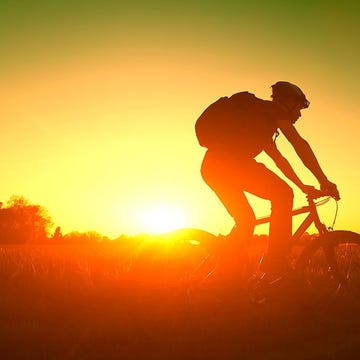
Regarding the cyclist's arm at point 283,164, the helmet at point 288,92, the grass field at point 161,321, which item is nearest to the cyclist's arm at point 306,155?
the cyclist's arm at point 283,164

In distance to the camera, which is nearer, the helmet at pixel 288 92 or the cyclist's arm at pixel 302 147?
the cyclist's arm at pixel 302 147

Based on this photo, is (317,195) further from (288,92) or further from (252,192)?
(288,92)

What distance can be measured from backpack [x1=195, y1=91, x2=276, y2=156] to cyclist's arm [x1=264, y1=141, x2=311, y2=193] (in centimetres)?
30

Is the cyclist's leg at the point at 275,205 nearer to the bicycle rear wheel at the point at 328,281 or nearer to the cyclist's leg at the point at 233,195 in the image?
the cyclist's leg at the point at 233,195

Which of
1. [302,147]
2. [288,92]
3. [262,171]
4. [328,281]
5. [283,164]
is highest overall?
[288,92]

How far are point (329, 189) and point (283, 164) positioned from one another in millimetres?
673

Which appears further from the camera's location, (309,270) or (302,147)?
(309,270)

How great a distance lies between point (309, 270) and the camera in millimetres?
6363

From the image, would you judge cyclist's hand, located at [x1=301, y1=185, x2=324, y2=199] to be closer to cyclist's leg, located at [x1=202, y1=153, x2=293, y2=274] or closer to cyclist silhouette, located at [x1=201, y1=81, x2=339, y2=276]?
cyclist silhouette, located at [x1=201, y1=81, x2=339, y2=276]

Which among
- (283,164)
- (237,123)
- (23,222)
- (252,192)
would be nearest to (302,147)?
(283,164)

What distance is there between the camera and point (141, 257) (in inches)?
206

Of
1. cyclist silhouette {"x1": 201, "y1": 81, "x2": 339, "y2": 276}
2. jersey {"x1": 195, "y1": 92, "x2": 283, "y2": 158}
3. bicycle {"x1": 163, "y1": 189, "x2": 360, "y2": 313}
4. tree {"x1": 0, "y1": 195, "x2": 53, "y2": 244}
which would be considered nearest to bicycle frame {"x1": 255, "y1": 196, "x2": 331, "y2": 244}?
→ bicycle {"x1": 163, "y1": 189, "x2": 360, "y2": 313}

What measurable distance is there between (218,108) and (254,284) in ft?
7.38

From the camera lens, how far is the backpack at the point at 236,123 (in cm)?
525
